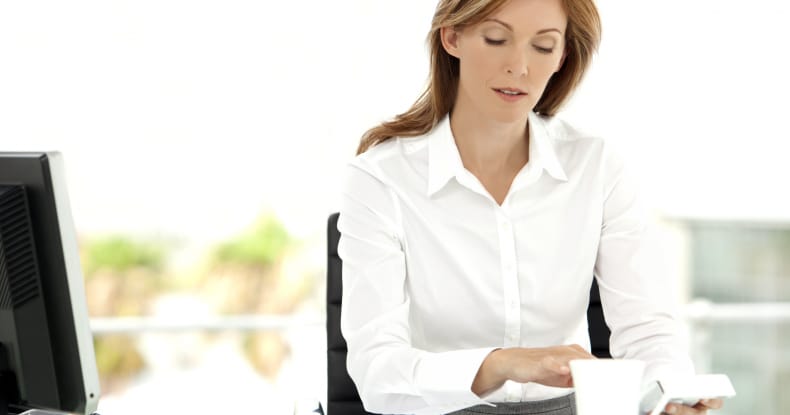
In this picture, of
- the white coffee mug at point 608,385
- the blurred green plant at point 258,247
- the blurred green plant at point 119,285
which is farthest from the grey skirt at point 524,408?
the blurred green plant at point 258,247

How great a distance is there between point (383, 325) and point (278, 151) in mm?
8379

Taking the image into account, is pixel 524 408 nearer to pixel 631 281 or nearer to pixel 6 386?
pixel 631 281

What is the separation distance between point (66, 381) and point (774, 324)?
334 cm

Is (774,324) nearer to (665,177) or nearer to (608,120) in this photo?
(665,177)

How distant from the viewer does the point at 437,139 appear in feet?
5.25

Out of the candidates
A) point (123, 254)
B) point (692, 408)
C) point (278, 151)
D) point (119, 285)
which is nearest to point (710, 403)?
point (692, 408)

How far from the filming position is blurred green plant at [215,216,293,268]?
516 inches

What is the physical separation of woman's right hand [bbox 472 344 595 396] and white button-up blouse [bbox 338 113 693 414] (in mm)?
280

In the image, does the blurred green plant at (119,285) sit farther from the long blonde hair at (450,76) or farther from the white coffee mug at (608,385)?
the white coffee mug at (608,385)

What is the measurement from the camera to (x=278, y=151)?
9.66 meters

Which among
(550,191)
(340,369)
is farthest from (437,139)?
(340,369)

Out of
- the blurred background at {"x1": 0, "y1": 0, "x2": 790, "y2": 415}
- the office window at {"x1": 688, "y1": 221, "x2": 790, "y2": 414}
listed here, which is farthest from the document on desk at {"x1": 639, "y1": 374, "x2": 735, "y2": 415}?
the office window at {"x1": 688, "y1": 221, "x2": 790, "y2": 414}

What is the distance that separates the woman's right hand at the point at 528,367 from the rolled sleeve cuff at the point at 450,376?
0.04 feet

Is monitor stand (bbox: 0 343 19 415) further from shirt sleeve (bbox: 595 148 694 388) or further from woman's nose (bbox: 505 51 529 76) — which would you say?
shirt sleeve (bbox: 595 148 694 388)
